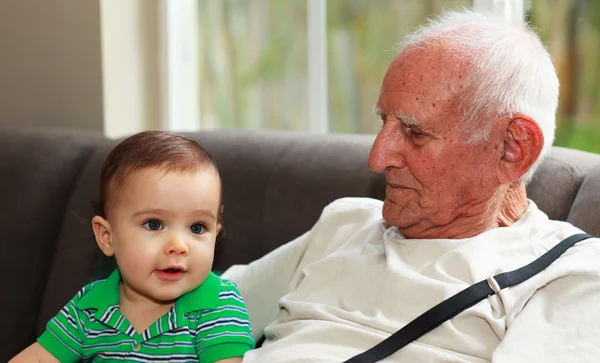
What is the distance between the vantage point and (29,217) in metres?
2.61

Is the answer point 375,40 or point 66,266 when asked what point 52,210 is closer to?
point 66,266

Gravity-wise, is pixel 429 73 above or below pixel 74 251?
above

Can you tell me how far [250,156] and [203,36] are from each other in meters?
1.45

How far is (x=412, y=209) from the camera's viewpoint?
5.89 ft

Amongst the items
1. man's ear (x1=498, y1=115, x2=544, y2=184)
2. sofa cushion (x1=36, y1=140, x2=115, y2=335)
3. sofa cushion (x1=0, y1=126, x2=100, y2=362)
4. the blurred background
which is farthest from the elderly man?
the blurred background

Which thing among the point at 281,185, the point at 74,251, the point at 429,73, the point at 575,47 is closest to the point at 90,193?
Result: the point at 74,251

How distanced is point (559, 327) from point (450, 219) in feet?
1.18

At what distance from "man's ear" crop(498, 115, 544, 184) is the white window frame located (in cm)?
136

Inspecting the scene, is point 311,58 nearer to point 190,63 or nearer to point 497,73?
point 190,63

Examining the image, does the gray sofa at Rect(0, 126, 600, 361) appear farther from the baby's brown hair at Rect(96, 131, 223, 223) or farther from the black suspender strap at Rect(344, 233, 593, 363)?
the baby's brown hair at Rect(96, 131, 223, 223)

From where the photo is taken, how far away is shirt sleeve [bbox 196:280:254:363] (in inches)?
→ 64.8

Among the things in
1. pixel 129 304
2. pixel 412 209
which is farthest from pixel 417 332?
pixel 129 304

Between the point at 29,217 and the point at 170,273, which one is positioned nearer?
the point at 170,273

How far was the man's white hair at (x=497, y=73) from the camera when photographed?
5.65ft
